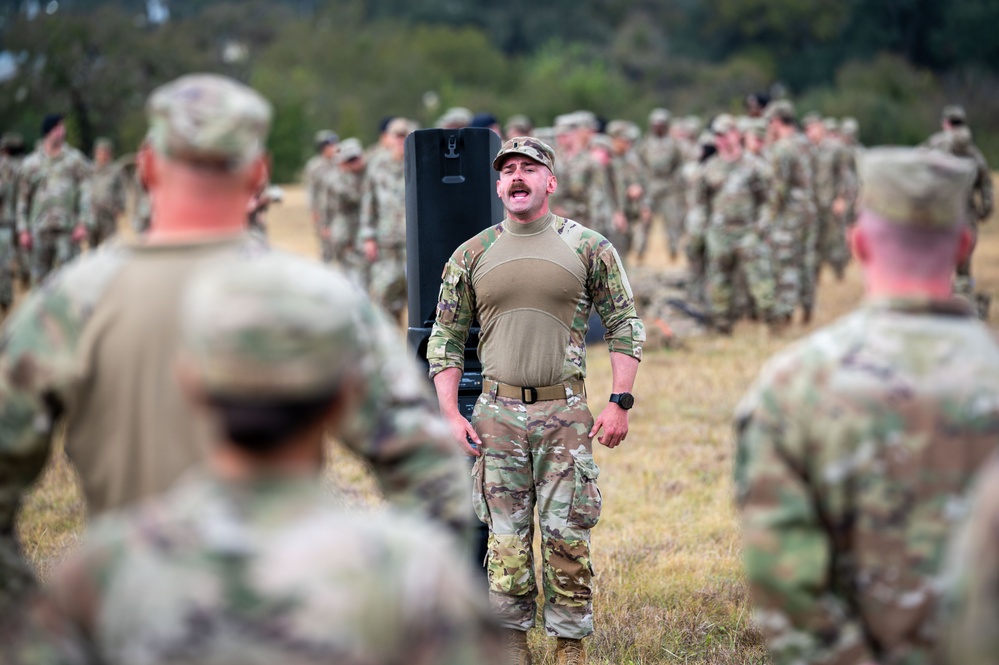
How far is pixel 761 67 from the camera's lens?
67.3 m

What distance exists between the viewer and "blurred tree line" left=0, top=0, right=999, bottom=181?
46.6 meters

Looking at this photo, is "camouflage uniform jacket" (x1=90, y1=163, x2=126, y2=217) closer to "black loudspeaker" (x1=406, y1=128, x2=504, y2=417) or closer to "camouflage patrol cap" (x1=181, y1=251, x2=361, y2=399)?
"black loudspeaker" (x1=406, y1=128, x2=504, y2=417)

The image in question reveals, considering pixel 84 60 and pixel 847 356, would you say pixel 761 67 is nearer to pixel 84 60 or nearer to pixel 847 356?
pixel 84 60

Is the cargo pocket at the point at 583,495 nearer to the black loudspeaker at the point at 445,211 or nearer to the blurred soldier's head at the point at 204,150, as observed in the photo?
the black loudspeaker at the point at 445,211

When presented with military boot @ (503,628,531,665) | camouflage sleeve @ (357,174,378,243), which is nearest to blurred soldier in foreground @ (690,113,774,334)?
camouflage sleeve @ (357,174,378,243)

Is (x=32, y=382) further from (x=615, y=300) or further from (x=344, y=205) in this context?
(x=344, y=205)

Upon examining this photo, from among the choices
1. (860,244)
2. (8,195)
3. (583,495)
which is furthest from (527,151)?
(8,195)

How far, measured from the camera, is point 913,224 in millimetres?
2904

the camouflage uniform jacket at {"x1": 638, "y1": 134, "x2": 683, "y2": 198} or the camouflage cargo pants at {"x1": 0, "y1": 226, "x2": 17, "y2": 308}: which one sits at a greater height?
the camouflage uniform jacket at {"x1": 638, "y1": 134, "x2": 683, "y2": 198}

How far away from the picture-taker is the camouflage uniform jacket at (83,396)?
293cm

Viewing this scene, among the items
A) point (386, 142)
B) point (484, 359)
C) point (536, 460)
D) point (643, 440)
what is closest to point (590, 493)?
point (536, 460)

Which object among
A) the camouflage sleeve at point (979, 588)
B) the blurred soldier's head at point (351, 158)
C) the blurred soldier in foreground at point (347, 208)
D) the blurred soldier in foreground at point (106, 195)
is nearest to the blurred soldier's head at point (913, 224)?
the camouflage sleeve at point (979, 588)

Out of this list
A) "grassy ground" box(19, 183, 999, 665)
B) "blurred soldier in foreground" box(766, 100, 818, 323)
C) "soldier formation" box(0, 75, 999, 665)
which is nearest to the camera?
"soldier formation" box(0, 75, 999, 665)

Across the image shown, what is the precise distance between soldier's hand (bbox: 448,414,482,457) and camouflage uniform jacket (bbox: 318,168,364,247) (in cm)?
1097
